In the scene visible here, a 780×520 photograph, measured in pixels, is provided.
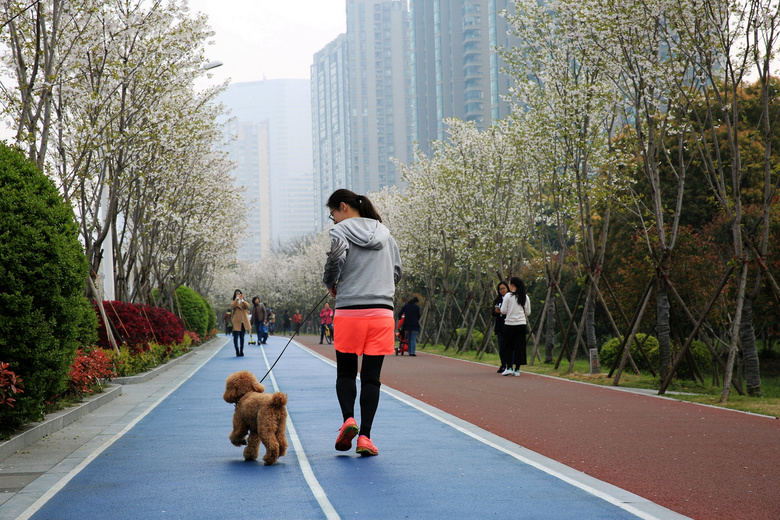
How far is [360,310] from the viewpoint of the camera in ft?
21.3

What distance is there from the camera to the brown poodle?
6238 mm

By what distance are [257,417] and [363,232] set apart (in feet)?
5.39

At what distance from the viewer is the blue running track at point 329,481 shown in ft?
16.3

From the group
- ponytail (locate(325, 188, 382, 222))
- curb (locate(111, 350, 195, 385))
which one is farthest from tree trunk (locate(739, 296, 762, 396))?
curb (locate(111, 350, 195, 385))

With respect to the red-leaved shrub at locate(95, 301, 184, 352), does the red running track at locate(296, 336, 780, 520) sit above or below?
below

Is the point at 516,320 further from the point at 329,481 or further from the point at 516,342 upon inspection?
the point at 329,481

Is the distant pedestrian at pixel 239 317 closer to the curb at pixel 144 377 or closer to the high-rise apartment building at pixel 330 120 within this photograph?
the curb at pixel 144 377

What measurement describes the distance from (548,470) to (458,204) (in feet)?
73.3

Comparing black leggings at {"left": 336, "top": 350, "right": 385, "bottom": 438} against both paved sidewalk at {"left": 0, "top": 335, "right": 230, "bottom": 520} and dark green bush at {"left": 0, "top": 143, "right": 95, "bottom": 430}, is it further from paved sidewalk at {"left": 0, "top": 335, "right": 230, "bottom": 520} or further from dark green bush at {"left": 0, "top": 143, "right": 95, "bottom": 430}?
dark green bush at {"left": 0, "top": 143, "right": 95, "bottom": 430}

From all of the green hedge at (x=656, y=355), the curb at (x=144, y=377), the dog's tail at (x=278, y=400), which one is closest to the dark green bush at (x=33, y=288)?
the dog's tail at (x=278, y=400)

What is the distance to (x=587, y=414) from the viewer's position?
33.1 feet

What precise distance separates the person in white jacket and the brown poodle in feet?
33.7

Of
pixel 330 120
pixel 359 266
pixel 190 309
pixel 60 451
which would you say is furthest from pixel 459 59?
pixel 359 266

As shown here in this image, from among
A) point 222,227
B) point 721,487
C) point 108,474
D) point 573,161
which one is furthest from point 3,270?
point 222,227
